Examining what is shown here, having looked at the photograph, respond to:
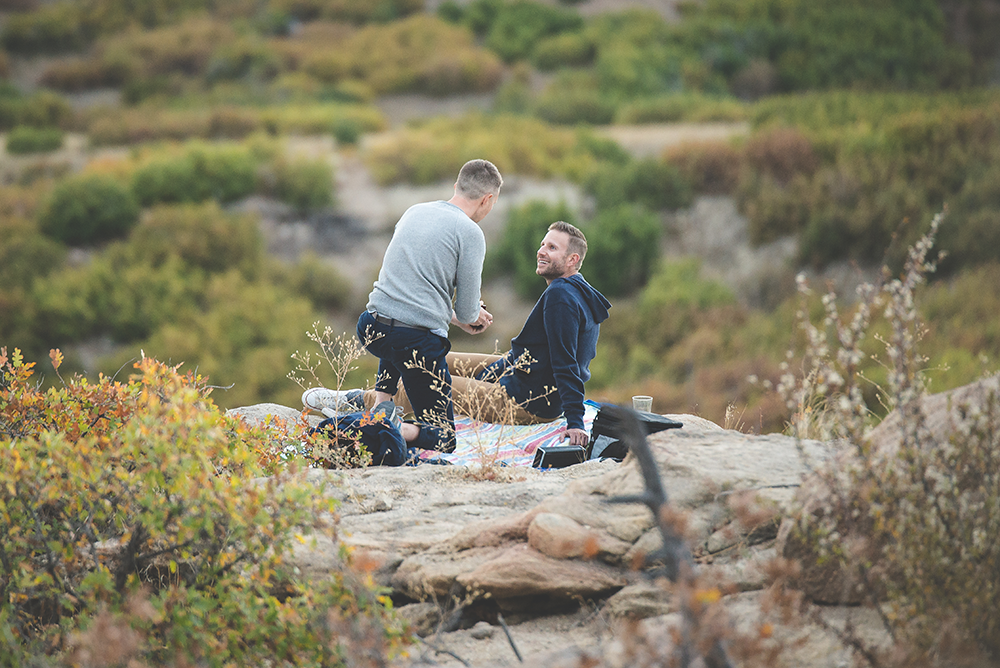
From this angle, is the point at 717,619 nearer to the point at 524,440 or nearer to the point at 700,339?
the point at 524,440

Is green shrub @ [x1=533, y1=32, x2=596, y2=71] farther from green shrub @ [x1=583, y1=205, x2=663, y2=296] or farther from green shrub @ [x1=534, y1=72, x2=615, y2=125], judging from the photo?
green shrub @ [x1=583, y1=205, x2=663, y2=296]

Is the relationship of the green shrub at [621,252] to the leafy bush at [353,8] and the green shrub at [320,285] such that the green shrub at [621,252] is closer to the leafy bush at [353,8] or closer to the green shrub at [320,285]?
the green shrub at [320,285]

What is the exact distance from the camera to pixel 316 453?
4.32m

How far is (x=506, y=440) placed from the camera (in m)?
4.84

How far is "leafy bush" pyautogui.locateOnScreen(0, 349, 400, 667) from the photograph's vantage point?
2.62 meters

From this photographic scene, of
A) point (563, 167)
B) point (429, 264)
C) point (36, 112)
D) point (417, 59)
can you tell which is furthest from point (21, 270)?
point (417, 59)

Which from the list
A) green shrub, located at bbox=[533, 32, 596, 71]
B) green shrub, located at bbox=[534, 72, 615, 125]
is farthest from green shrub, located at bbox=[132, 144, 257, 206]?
green shrub, located at bbox=[533, 32, 596, 71]

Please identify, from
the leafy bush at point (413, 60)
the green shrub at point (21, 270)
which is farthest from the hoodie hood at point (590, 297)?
the leafy bush at point (413, 60)

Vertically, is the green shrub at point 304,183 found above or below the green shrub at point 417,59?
below

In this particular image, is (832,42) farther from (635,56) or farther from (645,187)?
(645,187)

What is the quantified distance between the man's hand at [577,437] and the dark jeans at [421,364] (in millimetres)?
702

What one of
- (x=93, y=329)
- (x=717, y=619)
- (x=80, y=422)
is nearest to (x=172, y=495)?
(x=80, y=422)

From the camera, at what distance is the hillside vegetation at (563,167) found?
600 inches

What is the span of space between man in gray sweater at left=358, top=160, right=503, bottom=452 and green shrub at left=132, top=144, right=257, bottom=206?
16.2 meters
